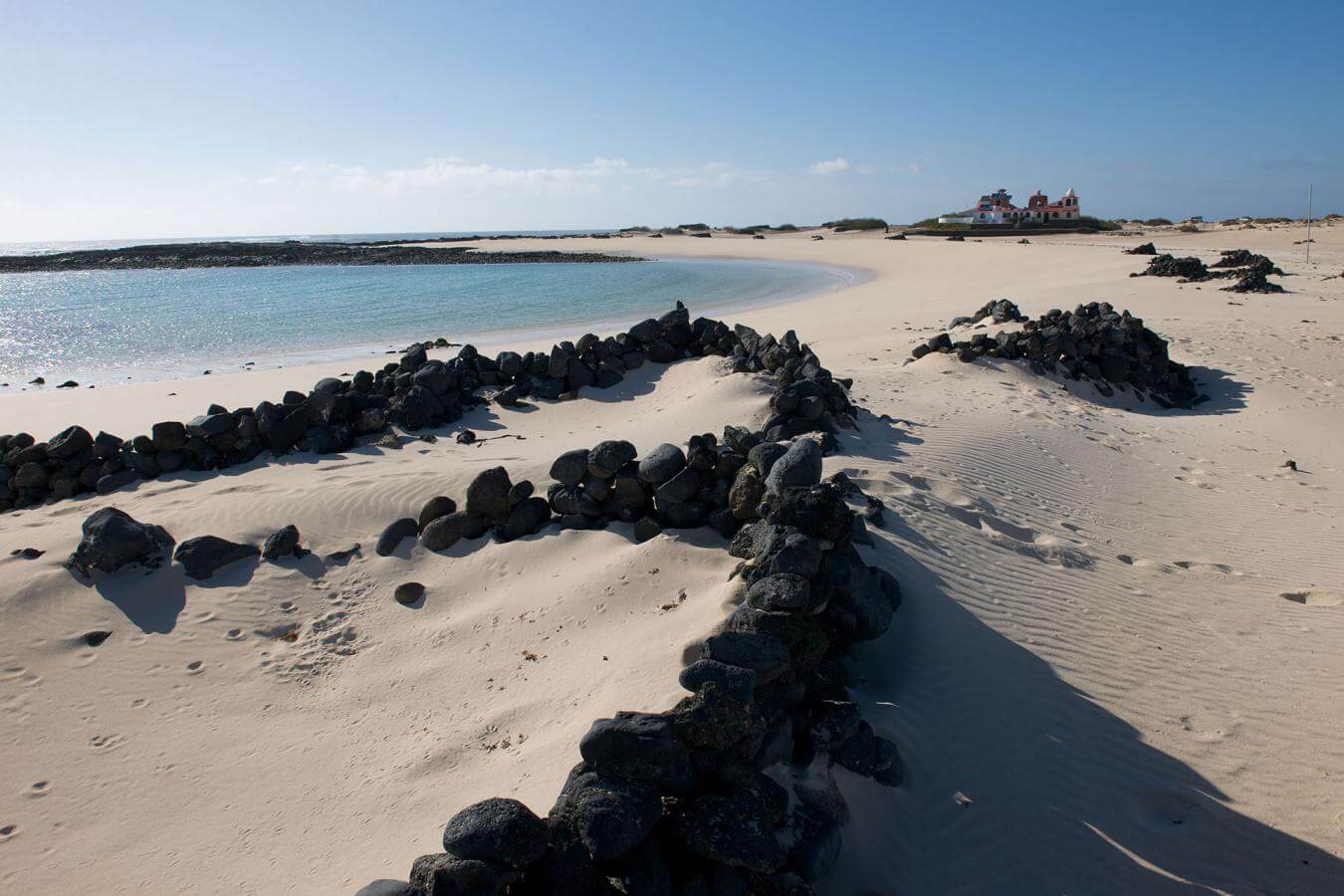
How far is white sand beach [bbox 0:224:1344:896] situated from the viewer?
12.5 ft

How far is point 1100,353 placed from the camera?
13.4m

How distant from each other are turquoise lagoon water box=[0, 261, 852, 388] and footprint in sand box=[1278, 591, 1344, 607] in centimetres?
1731

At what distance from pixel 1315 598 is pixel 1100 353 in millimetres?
7899

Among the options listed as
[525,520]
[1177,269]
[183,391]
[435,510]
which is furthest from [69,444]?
[1177,269]

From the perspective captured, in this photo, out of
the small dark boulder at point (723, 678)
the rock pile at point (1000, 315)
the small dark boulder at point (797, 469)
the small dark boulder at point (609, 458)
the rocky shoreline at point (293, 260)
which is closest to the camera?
the small dark boulder at point (723, 678)

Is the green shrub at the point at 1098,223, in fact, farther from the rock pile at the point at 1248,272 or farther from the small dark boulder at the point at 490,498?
the small dark boulder at the point at 490,498

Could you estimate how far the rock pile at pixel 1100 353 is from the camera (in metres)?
13.1

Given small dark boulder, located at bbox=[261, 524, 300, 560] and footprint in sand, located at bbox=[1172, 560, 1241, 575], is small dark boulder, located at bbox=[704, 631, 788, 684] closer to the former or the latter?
small dark boulder, located at bbox=[261, 524, 300, 560]

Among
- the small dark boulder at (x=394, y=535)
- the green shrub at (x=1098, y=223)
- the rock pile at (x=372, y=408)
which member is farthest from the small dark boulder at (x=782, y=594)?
the green shrub at (x=1098, y=223)

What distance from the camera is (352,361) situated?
17.8 meters

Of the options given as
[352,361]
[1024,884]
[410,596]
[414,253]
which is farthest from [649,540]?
[414,253]

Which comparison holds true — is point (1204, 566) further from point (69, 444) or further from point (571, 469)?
point (69, 444)

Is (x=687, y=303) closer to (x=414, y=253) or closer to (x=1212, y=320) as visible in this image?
(x=1212, y=320)

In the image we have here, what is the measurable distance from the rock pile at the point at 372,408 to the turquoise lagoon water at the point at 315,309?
8419 millimetres
